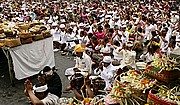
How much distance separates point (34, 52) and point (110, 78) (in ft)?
8.12

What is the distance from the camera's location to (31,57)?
27.0 ft

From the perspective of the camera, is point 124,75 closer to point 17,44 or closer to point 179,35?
point 17,44

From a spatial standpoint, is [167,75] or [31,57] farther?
[31,57]

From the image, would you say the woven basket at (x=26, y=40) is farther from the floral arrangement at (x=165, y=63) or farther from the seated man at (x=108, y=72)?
the floral arrangement at (x=165, y=63)

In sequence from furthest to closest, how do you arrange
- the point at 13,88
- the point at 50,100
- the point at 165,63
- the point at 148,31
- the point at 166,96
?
the point at 148,31, the point at 13,88, the point at 50,100, the point at 165,63, the point at 166,96

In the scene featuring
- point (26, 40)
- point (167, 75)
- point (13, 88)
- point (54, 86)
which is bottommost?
point (13, 88)

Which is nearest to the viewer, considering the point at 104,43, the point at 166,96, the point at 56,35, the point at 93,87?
A: the point at 166,96

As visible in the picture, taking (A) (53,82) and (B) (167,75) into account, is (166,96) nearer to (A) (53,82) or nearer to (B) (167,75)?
(B) (167,75)

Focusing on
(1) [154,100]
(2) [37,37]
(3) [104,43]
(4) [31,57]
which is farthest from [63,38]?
(1) [154,100]

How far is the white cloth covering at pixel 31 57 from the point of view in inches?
310

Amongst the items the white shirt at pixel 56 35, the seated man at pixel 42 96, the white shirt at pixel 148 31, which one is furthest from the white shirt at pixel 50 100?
the white shirt at pixel 56 35

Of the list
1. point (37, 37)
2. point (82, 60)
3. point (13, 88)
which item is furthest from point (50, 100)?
point (37, 37)

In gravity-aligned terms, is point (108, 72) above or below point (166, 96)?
below

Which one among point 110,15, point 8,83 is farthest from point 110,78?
point 110,15
